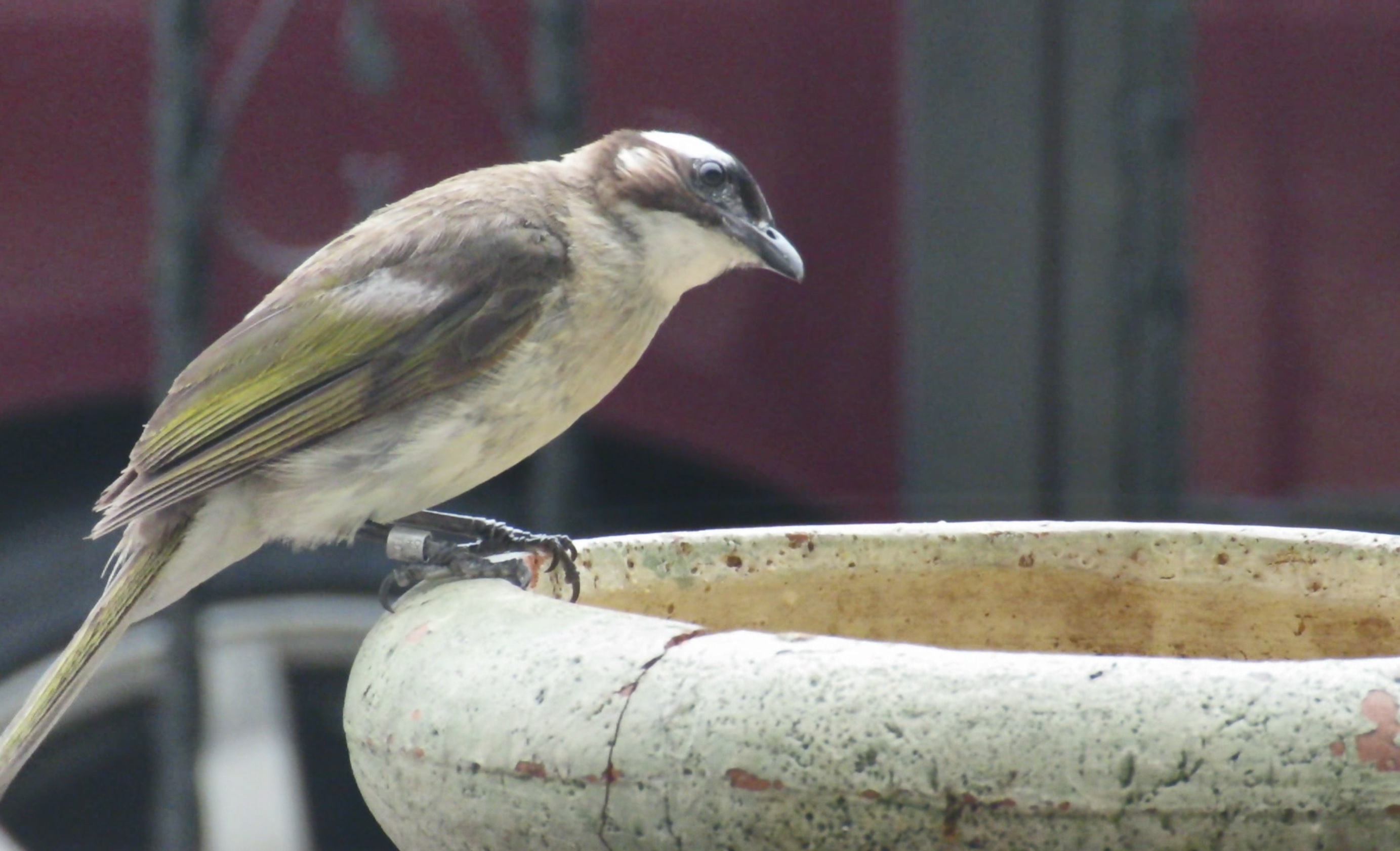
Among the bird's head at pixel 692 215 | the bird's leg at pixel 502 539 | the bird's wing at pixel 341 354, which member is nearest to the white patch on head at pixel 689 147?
the bird's head at pixel 692 215

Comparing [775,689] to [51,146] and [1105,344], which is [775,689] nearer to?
[51,146]

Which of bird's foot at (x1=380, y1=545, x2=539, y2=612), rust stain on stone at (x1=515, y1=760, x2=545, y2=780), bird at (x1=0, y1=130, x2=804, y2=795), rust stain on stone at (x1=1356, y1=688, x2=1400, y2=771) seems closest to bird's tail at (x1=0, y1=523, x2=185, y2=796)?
bird at (x1=0, y1=130, x2=804, y2=795)

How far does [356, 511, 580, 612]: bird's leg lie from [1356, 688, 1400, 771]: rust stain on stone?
1.03m

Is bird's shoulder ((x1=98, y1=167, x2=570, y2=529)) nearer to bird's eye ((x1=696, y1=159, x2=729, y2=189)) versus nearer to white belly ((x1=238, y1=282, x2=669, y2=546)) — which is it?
white belly ((x1=238, y1=282, x2=669, y2=546))

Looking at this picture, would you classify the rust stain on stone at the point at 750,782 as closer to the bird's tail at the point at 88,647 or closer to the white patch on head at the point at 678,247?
the bird's tail at the point at 88,647

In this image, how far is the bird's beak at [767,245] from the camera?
350 cm

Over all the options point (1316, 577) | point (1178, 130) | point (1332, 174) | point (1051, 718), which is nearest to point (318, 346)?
point (1316, 577)

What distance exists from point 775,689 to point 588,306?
1867 mm

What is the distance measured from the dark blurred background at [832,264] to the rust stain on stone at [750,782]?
361 cm

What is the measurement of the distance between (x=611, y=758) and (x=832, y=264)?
4195 millimetres

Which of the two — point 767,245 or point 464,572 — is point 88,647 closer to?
point 464,572

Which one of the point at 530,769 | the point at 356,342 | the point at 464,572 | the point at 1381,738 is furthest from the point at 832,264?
the point at 1381,738

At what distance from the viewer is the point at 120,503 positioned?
3139 millimetres

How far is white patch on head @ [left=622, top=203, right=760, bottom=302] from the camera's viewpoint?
3.55m
